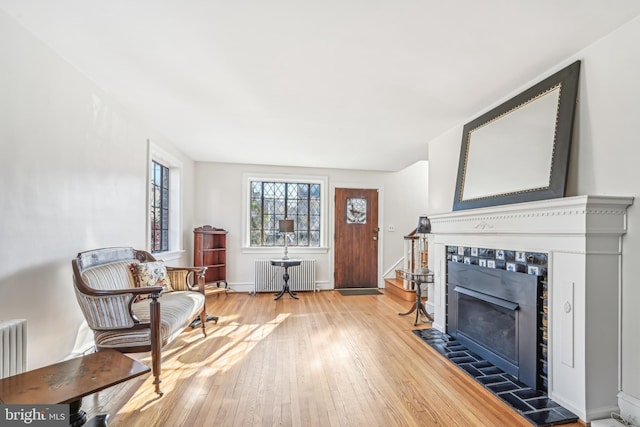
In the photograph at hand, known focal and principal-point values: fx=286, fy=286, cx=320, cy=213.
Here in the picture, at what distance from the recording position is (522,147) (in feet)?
7.84

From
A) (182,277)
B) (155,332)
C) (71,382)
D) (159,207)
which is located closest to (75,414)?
(71,382)

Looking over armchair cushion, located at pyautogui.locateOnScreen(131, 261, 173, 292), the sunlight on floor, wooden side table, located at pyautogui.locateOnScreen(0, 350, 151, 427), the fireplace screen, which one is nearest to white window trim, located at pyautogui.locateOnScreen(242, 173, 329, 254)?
the sunlight on floor

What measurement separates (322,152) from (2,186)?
137 inches

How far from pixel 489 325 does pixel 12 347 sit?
3378 millimetres

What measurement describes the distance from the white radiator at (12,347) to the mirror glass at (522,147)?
11.2 ft

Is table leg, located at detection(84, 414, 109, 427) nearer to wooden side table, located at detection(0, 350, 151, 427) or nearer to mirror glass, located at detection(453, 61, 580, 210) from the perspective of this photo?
wooden side table, located at detection(0, 350, 151, 427)

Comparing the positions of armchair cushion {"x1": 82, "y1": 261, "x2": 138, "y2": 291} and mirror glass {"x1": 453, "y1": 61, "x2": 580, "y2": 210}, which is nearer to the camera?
mirror glass {"x1": 453, "y1": 61, "x2": 580, "y2": 210}

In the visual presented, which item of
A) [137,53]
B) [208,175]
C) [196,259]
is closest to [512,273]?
[137,53]

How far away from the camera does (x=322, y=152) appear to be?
4.49 meters

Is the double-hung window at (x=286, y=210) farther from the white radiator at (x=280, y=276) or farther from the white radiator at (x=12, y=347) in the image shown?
the white radiator at (x=12, y=347)

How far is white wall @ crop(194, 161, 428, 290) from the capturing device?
5.30 metres

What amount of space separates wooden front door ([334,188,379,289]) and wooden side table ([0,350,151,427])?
14.3ft

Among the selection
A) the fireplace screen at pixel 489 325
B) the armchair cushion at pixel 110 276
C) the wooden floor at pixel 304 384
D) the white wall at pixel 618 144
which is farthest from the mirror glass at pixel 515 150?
the armchair cushion at pixel 110 276

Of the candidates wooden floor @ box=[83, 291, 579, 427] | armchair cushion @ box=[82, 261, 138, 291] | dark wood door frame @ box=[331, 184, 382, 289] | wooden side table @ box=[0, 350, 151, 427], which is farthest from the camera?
dark wood door frame @ box=[331, 184, 382, 289]
